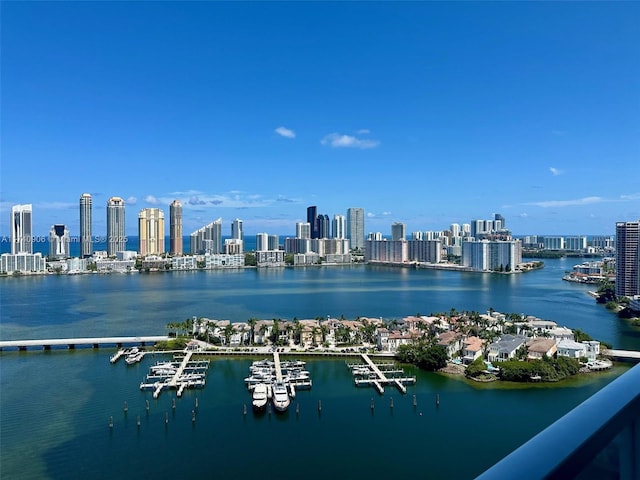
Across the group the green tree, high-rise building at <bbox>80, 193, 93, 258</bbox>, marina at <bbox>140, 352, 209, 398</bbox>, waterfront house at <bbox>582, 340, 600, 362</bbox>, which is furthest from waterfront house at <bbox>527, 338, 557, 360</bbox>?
high-rise building at <bbox>80, 193, 93, 258</bbox>

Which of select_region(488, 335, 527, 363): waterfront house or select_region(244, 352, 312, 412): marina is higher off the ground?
select_region(488, 335, 527, 363): waterfront house

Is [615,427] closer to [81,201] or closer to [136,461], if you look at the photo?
[136,461]

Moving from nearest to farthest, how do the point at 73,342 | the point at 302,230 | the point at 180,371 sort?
the point at 180,371
the point at 73,342
the point at 302,230

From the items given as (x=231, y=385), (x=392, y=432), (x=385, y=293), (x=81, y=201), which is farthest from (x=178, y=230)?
(x=392, y=432)

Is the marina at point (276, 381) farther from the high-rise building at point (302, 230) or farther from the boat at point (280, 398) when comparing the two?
the high-rise building at point (302, 230)

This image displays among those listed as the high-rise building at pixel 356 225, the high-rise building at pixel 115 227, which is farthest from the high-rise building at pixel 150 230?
the high-rise building at pixel 356 225

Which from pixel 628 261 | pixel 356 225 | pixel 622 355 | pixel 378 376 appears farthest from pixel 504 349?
pixel 356 225

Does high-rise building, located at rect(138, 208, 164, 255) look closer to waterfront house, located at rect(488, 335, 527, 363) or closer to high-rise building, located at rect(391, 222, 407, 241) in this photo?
high-rise building, located at rect(391, 222, 407, 241)

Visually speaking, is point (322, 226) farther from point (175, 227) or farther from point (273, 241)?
point (175, 227)
